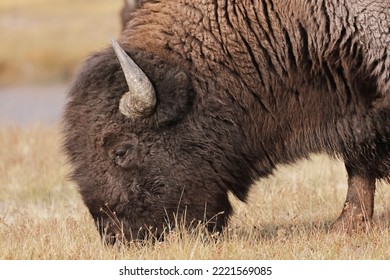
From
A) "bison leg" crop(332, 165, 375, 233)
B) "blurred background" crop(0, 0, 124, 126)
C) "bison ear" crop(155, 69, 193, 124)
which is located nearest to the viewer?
"bison ear" crop(155, 69, 193, 124)

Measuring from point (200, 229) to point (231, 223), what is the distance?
125cm

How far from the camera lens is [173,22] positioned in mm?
7953

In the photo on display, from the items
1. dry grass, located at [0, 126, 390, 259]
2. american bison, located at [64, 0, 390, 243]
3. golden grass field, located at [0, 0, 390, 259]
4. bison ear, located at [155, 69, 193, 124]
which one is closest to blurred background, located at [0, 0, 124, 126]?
golden grass field, located at [0, 0, 390, 259]

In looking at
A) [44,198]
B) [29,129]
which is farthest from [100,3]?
[44,198]

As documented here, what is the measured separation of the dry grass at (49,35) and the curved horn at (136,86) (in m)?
23.9

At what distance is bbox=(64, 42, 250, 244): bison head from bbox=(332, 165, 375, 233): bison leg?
148 centimetres

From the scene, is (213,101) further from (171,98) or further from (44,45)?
(44,45)

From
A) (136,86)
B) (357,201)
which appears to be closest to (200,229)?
(136,86)

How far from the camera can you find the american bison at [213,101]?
7676mm

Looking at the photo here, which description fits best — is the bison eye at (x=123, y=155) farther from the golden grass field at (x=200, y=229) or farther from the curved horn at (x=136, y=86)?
the golden grass field at (x=200, y=229)

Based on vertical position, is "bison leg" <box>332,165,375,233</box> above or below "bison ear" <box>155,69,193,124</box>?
below

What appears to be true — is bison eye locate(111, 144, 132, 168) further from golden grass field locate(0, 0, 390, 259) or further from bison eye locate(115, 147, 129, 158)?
golden grass field locate(0, 0, 390, 259)

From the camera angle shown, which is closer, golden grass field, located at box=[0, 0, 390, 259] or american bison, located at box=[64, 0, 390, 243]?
golden grass field, located at box=[0, 0, 390, 259]

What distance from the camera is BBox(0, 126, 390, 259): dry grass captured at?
7508 mm
